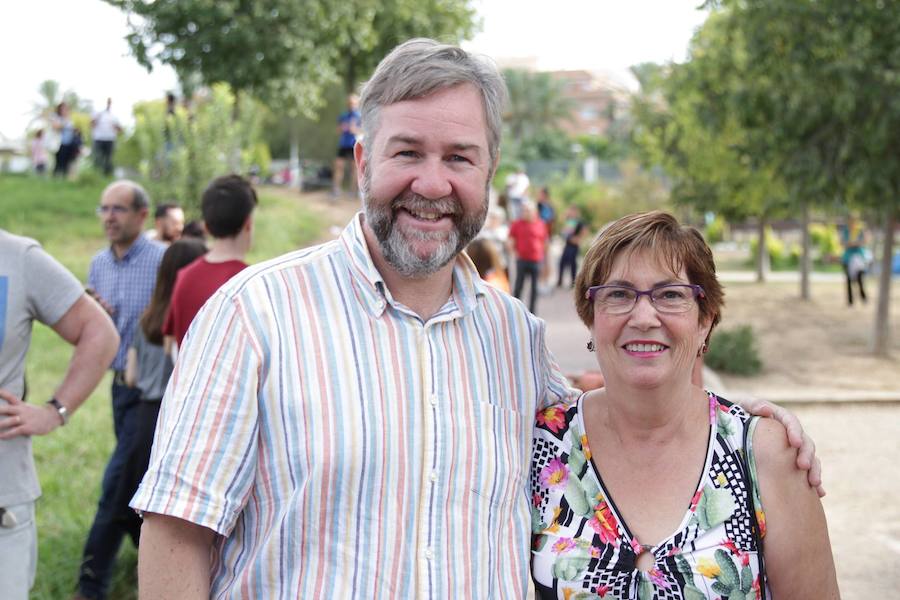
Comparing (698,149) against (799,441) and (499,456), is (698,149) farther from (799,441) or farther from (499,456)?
(499,456)

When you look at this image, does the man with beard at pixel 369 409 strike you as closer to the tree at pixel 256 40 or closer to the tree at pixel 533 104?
the tree at pixel 256 40

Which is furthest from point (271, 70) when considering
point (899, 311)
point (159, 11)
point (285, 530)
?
point (285, 530)

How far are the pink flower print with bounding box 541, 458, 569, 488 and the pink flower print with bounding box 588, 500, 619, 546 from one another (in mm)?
118

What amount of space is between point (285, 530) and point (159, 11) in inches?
852

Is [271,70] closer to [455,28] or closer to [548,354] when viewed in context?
[455,28]

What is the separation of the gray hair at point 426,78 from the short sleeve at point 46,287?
1595mm

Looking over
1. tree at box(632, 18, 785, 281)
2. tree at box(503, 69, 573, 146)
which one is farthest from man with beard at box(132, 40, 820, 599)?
tree at box(503, 69, 573, 146)

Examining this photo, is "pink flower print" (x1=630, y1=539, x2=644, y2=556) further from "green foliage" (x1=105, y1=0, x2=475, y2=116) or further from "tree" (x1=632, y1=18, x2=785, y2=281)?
"green foliage" (x1=105, y1=0, x2=475, y2=116)

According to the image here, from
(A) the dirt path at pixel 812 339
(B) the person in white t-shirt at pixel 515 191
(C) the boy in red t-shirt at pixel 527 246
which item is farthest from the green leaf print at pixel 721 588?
(B) the person in white t-shirt at pixel 515 191

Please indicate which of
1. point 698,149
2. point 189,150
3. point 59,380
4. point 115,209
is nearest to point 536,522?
point 115,209

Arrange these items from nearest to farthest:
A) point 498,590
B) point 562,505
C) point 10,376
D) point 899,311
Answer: point 498,590
point 562,505
point 10,376
point 899,311

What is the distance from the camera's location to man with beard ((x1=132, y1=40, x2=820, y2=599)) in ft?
6.93

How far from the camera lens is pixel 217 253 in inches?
195

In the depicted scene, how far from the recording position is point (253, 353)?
2.15 m
